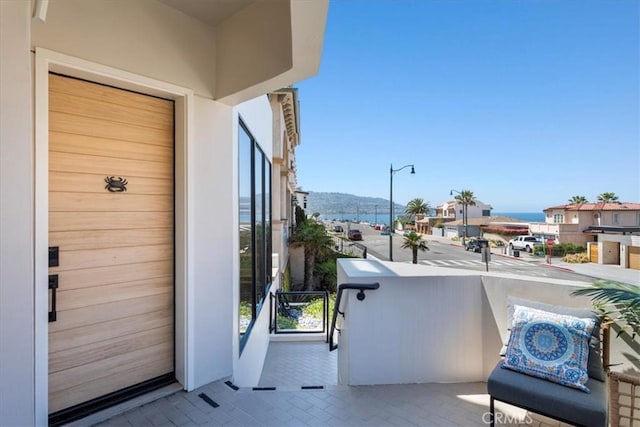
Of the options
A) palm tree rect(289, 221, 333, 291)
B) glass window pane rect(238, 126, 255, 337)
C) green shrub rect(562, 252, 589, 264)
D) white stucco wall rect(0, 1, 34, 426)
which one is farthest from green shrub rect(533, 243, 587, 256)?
white stucco wall rect(0, 1, 34, 426)

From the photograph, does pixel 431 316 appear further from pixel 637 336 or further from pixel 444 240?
pixel 444 240

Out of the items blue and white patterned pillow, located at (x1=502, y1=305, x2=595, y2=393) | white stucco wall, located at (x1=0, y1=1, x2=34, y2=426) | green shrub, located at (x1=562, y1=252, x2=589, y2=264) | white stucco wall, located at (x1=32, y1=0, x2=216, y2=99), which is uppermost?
white stucco wall, located at (x1=32, y1=0, x2=216, y2=99)

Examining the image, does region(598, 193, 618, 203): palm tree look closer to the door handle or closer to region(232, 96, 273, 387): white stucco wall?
region(232, 96, 273, 387): white stucco wall

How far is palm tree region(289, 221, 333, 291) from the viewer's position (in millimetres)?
12766

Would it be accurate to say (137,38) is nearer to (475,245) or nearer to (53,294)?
(53,294)

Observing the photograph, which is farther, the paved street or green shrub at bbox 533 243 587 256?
green shrub at bbox 533 243 587 256

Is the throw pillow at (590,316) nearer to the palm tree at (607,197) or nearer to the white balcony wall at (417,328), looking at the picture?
the white balcony wall at (417,328)

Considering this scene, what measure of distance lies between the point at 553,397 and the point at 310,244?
11.2 meters

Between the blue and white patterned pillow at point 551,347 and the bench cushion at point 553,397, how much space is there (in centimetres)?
5

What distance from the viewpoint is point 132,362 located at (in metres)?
2.29

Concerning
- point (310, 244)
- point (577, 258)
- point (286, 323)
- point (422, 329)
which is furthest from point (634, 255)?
point (422, 329)

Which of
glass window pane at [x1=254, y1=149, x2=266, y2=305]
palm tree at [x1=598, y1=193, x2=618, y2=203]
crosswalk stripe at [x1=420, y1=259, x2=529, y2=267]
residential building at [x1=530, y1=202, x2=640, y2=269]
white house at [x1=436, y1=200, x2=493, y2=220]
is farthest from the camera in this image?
white house at [x1=436, y1=200, x2=493, y2=220]

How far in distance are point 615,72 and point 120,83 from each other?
1354cm

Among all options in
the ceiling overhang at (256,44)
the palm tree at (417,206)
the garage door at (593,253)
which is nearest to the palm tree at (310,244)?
the ceiling overhang at (256,44)
